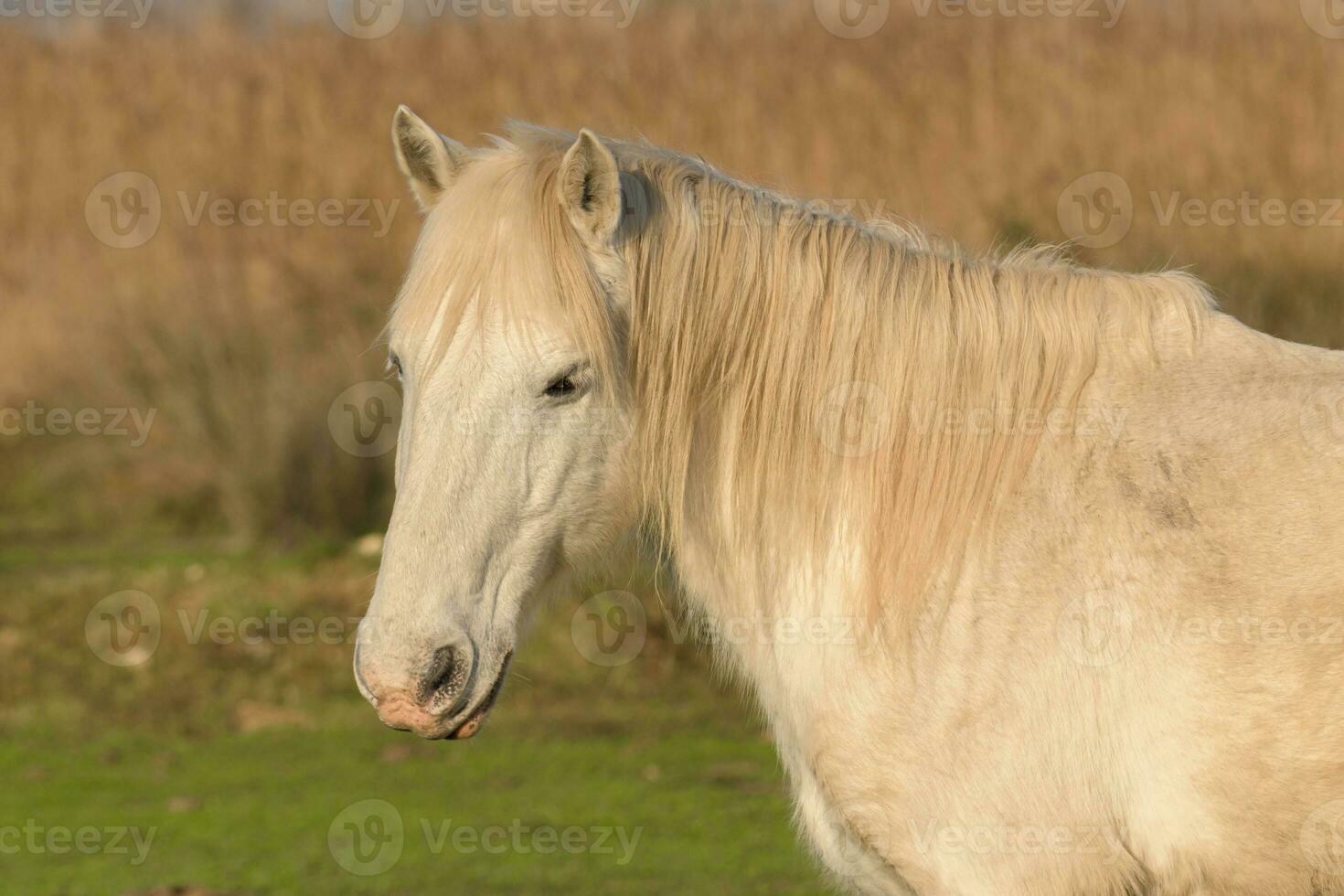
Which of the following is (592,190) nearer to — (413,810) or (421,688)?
(421,688)

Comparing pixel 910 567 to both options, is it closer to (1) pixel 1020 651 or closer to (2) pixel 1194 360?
(1) pixel 1020 651

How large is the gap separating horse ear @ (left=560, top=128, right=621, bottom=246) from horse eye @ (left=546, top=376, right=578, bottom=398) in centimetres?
29

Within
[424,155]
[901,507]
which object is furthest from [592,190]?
[901,507]

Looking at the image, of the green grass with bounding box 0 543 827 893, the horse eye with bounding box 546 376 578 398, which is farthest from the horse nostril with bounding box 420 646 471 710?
the green grass with bounding box 0 543 827 893

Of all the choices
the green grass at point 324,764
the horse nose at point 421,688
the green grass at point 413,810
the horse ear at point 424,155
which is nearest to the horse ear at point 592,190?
the horse ear at point 424,155

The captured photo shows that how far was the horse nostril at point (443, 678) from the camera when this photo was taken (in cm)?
258

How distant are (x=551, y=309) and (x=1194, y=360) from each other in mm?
1341

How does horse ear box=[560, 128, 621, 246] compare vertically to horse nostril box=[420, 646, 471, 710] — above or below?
above

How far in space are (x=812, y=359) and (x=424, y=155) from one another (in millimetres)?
954

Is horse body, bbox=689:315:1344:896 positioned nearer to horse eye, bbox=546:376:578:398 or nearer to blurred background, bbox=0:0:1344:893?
horse eye, bbox=546:376:578:398

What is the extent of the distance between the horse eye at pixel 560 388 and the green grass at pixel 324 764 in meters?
2.63

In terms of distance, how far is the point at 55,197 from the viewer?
13.3 meters

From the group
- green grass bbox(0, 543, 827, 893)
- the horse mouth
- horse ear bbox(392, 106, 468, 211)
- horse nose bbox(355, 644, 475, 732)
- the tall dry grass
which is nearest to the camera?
horse nose bbox(355, 644, 475, 732)

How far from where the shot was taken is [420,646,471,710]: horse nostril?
2.58 metres
